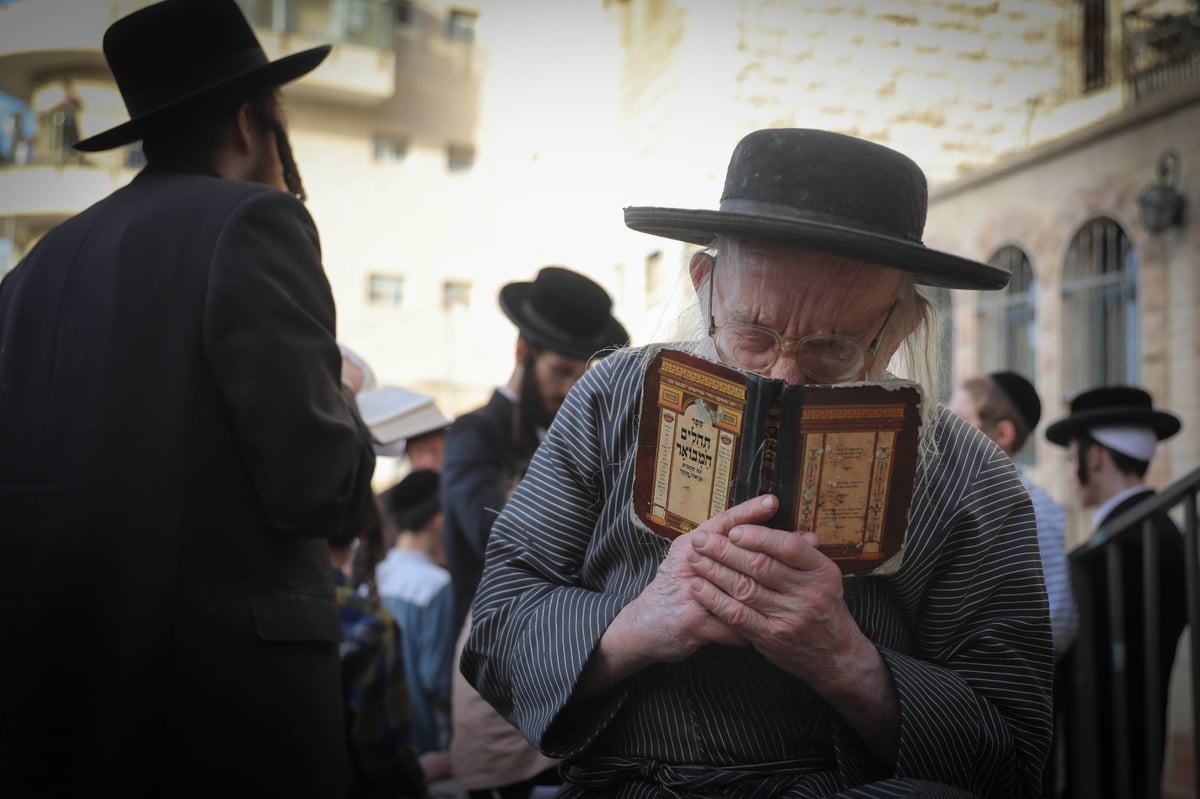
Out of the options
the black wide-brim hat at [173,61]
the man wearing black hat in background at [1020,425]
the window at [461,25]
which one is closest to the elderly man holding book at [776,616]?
the black wide-brim hat at [173,61]

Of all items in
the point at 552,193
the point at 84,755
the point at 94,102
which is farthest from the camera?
the point at 552,193

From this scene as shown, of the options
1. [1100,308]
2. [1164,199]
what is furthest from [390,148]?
[1164,199]

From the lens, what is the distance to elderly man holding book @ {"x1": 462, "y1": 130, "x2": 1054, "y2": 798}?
142 centimetres

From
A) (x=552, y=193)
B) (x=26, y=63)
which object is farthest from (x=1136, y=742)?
(x=552, y=193)

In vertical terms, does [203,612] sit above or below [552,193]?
below

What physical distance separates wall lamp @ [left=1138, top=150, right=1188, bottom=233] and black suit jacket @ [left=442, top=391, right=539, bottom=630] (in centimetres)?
755

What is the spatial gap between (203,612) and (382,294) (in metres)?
22.9

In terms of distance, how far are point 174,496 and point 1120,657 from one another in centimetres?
352

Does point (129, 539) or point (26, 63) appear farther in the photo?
point (26, 63)

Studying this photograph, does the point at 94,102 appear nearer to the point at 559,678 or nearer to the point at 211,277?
the point at 211,277

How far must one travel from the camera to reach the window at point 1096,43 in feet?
40.1

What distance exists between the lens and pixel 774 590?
1335mm

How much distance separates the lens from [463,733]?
321cm

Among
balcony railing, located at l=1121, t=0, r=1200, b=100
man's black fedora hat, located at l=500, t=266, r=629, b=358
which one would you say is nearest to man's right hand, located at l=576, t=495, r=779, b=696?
man's black fedora hat, located at l=500, t=266, r=629, b=358
